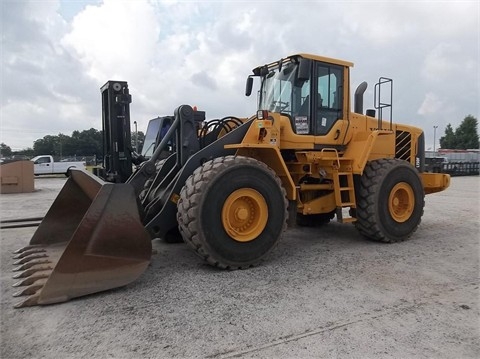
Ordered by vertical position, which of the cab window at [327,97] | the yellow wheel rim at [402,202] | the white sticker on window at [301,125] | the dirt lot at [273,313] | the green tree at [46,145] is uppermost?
the green tree at [46,145]

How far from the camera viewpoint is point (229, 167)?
4.71 meters

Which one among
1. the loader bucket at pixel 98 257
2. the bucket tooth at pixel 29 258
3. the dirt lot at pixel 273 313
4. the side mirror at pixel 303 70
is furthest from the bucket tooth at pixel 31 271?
the side mirror at pixel 303 70

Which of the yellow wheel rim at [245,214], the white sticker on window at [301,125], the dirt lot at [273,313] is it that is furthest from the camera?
the white sticker on window at [301,125]

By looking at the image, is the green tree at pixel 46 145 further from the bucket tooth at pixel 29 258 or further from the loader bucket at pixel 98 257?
the loader bucket at pixel 98 257

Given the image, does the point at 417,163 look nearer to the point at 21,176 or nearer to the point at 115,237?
the point at 115,237

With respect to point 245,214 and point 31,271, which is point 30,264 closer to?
point 31,271

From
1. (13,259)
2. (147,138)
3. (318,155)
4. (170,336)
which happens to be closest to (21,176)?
(147,138)

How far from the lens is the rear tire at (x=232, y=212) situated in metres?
4.51

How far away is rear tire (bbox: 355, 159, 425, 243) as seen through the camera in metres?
6.14

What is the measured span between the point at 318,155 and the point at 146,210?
2701 mm

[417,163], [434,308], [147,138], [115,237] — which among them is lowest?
[434,308]

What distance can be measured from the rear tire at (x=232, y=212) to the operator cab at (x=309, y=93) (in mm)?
1480

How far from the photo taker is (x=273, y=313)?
3.57 metres

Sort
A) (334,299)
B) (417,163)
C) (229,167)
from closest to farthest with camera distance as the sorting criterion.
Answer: (334,299) → (229,167) → (417,163)
